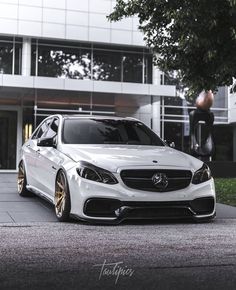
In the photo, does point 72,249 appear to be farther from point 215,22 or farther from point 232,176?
point 232,176

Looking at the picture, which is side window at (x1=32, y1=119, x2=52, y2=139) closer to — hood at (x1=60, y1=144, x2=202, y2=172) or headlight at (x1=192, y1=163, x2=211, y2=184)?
hood at (x1=60, y1=144, x2=202, y2=172)

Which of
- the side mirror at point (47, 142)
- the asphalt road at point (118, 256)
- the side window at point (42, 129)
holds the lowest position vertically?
the asphalt road at point (118, 256)

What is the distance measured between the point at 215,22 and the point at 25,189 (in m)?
5.00

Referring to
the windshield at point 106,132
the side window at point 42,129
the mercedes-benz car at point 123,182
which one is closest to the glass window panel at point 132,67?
the side window at point 42,129

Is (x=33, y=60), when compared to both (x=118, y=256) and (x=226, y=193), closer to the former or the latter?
(x=226, y=193)

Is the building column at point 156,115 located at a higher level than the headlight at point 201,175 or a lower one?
higher

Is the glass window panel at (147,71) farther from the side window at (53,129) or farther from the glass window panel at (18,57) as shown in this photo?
the side window at (53,129)

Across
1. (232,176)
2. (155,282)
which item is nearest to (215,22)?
(155,282)

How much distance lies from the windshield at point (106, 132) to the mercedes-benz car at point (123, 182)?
0.04 metres

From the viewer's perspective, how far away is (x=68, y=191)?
26.7 ft

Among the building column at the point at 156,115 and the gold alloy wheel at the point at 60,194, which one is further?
the building column at the point at 156,115

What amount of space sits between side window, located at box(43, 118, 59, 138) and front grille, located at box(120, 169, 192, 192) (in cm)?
221

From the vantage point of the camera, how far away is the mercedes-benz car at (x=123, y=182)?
787 cm

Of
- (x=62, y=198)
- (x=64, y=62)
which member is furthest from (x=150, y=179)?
(x=64, y=62)
